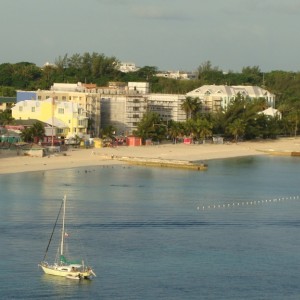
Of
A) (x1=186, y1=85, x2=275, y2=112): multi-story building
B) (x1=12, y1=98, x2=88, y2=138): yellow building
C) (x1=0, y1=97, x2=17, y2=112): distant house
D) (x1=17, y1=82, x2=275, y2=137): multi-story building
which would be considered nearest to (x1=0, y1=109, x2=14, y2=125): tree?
(x1=12, y1=98, x2=88, y2=138): yellow building

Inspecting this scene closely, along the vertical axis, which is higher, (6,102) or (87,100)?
(87,100)

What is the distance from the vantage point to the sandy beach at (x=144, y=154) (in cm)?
6125

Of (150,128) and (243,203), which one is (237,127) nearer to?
(150,128)

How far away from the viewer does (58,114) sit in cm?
7681

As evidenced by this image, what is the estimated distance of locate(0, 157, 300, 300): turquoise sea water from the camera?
30672 mm

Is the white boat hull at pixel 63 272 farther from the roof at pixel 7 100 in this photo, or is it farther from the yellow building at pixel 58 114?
→ the roof at pixel 7 100

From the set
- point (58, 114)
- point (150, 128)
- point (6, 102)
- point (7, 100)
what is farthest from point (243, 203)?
point (7, 100)

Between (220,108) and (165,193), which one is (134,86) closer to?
(220,108)

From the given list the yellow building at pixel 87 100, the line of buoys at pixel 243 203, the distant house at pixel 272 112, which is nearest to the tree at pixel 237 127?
the distant house at pixel 272 112

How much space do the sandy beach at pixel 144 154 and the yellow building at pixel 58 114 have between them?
388 centimetres

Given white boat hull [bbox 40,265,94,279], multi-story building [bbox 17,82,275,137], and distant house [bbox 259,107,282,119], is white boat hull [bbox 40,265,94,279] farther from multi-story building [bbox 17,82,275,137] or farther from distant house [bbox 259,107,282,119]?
distant house [bbox 259,107,282,119]

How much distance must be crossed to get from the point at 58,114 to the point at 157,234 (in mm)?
39864

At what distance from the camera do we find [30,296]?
29.3 meters

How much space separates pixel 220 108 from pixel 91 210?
154ft
